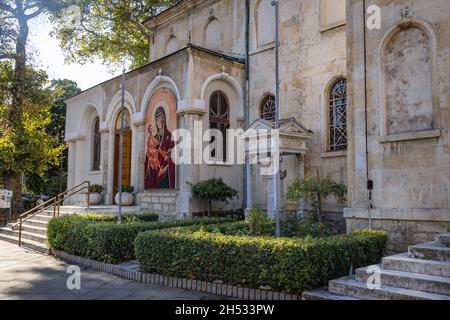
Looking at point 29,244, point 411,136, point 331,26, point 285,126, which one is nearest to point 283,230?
point 411,136

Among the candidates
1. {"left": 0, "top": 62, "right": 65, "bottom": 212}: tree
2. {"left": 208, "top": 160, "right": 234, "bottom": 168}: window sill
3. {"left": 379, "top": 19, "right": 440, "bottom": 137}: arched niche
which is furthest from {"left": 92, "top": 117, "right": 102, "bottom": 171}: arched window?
{"left": 379, "top": 19, "right": 440, "bottom": 137}: arched niche

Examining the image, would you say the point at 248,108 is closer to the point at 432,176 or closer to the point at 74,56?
the point at 432,176

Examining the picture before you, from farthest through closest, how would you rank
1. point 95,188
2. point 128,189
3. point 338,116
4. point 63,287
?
1. point 95,188
2. point 128,189
3. point 338,116
4. point 63,287

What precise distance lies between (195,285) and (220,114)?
30.5 feet

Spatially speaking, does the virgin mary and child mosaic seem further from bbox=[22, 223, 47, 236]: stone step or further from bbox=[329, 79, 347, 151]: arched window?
bbox=[329, 79, 347, 151]: arched window

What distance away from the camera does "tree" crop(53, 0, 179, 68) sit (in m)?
25.4

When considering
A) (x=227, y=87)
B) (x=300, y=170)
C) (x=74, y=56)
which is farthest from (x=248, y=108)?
(x=74, y=56)

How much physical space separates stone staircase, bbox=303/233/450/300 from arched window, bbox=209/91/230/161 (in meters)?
9.27

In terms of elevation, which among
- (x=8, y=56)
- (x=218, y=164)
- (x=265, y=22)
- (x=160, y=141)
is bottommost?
(x=218, y=164)

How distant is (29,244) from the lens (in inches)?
550

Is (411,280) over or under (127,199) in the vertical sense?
under

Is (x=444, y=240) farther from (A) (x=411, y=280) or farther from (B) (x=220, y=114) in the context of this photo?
(B) (x=220, y=114)

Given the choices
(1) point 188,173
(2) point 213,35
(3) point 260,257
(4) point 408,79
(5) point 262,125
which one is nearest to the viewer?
(3) point 260,257
